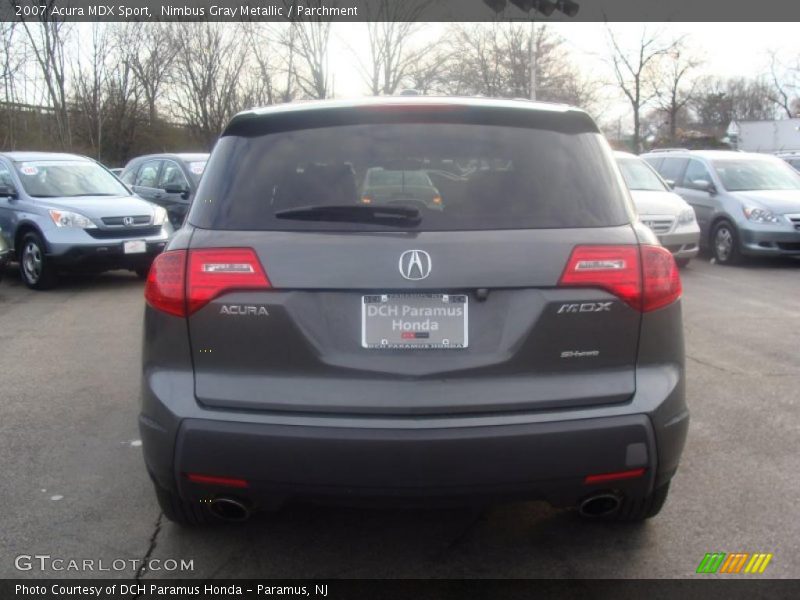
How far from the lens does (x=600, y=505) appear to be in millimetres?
3066

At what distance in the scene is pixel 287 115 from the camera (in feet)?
10.2

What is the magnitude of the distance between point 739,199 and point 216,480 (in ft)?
37.5

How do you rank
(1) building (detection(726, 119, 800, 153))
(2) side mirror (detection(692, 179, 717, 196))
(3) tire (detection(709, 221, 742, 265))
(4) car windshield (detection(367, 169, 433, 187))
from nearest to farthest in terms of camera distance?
(4) car windshield (detection(367, 169, 433, 187)) < (3) tire (detection(709, 221, 742, 265)) < (2) side mirror (detection(692, 179, 717, 196)) < (1) building (detection(726, 119, 800, 153))

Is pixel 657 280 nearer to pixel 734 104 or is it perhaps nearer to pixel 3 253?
pixel 3 253

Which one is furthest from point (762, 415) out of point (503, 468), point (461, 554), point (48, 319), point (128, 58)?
point (128, 58)

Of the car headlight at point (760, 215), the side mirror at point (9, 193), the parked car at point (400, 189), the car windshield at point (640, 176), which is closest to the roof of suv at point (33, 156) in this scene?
the side mirror at point (9, 193)

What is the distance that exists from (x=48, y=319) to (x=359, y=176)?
6.59 m

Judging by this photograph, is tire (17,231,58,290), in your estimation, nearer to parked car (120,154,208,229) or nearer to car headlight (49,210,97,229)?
car headlight (49,210,97,229)

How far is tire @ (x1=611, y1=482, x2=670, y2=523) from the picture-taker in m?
3.20

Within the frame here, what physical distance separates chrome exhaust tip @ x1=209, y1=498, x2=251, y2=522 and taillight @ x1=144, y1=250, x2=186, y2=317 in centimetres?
70

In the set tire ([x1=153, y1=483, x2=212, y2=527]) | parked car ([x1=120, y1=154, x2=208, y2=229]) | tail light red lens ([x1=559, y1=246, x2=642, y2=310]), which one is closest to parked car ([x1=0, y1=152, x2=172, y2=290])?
parked car ([x1=120, y1=154, x2=208, y2=229])

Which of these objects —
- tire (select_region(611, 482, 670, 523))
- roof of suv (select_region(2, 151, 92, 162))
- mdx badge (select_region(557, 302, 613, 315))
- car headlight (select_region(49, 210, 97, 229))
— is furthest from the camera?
roof of suv (select_region(2, 151, 92, 162))

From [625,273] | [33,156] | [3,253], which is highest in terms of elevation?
[33,156]

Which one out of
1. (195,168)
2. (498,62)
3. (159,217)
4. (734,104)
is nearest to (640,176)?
(195,168)
